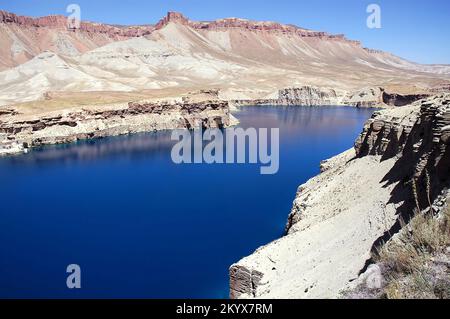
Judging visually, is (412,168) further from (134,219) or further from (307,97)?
(307,97)

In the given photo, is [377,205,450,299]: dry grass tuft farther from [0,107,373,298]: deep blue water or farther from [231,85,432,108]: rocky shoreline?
[231,85,432,108]: rocky shoreline

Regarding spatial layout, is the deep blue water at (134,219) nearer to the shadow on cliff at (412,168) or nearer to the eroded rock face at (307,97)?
the shadow on cliff at (412,168)

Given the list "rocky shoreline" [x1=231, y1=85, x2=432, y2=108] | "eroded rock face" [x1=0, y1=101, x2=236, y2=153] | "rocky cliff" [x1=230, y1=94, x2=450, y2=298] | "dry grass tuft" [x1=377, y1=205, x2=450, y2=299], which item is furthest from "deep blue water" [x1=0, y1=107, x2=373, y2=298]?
"rocky shoreline" [x1=231, y1=85, x2=432, y2=108]

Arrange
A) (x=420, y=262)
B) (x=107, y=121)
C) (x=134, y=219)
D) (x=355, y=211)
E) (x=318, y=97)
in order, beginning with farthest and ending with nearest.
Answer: (x=318, y=97) < (x=107, y=121) < (x=134, y=219) < (x=355, y=211) < (x=420, y=262)

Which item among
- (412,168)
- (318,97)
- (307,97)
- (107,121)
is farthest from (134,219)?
Result: (318,97)
